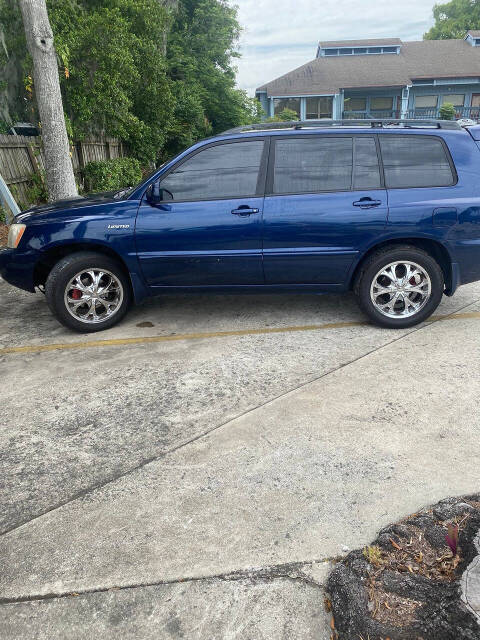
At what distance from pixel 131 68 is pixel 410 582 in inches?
529

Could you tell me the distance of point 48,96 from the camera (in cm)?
873

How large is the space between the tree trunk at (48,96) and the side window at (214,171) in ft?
16.6

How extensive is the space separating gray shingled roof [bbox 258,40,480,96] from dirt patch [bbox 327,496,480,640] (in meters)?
36.5

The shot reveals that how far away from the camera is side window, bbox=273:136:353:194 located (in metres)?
4.71

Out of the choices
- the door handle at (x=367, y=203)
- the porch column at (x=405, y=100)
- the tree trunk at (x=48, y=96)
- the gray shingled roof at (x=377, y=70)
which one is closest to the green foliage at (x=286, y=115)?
the gray shingled roof at (x=377, y=70)

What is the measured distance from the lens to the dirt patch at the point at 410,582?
72.4 inches

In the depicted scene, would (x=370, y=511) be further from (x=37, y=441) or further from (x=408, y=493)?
(x=37, y=441)

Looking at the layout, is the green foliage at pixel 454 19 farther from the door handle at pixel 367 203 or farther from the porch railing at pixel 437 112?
the door handle at pixel 367 203

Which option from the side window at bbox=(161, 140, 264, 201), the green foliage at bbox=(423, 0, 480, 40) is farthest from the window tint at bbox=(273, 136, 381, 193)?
the green foliage at bbox=(423, 0, 480, 40)

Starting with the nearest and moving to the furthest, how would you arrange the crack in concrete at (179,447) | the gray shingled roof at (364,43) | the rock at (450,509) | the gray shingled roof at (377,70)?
the rock at (450,509) → the crack in concrete at (179,447) → the gray shingled roof at (377,70) → the gray shingled roof at (364,43)

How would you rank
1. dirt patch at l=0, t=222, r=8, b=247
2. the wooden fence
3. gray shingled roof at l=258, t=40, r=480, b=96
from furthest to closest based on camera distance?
gray shingled roof at l=258, t=40, r=480, b=96, the wooden fence, dirt patch at l=0, t=222, r=8, b=247

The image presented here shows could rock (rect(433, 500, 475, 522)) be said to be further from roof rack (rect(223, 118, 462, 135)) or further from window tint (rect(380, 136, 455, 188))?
roof rack (rect(223, 118, 462, 135))

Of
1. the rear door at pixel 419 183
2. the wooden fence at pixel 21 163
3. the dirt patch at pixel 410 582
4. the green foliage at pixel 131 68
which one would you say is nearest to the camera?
the dirt patch at pixel 410 582

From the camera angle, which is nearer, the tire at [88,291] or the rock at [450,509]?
the rock at [450,509]
